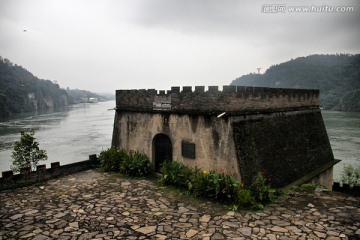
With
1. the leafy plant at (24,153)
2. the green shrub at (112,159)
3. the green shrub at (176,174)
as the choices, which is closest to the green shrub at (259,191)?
the green shrub at (176,174)

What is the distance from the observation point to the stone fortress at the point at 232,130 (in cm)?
868

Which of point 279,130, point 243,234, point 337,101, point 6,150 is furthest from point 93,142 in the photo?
point 337,101

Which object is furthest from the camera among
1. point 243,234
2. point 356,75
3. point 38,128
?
point 356,75

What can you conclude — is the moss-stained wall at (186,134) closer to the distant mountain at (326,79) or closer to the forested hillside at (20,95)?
the forested hillside at (20,95)

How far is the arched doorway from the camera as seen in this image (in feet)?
35.5

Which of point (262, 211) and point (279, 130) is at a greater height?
point (279, 130)

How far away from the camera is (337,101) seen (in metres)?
78.6

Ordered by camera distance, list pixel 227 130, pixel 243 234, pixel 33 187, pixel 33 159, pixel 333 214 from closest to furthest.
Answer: pixel 243 234, pixel 333 214, pixel 227 130, pixel 33 187, pixel 33 159

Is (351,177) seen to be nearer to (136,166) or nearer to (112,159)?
(136,166)

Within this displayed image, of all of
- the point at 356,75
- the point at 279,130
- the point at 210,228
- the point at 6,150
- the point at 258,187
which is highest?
the point at 356,75

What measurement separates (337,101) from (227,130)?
3316 inches

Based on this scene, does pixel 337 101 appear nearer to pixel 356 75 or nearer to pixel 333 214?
pixel 356 75

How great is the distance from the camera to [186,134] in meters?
9.82

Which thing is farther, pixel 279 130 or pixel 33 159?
pixel 33 159
